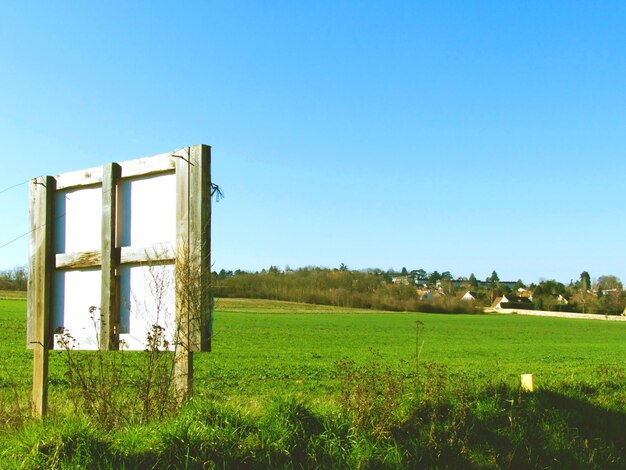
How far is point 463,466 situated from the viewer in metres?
5.18

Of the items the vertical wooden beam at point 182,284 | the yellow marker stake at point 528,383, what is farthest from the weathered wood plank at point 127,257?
the yellow marker stake at point 528,383

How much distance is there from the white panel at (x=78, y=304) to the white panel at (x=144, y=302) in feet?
1.00

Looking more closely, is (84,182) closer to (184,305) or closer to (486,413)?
(184,305)

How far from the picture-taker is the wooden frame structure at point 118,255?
5496 millimetres

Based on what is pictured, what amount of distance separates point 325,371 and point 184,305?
662 inches

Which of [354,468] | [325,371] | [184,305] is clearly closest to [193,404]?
[184,305]

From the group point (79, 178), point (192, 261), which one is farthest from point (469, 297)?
point (192, 261)

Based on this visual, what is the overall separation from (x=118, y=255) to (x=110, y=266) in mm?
126

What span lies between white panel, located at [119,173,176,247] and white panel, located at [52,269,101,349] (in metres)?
0.60

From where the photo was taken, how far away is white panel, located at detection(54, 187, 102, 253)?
6559 millimetres

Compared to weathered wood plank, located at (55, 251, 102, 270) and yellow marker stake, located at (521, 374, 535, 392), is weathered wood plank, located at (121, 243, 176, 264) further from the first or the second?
yellow marker stake, located at (521, 374, 535, 392)

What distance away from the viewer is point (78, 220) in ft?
22.4

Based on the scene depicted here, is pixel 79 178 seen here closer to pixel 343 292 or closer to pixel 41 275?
pixel 41 275

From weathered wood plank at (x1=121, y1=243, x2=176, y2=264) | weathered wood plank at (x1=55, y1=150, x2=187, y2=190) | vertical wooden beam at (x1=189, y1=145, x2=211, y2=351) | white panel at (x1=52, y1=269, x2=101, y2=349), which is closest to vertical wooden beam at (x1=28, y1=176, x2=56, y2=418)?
white panel at (x1=52, y1=269, x2=101, y2=349)
